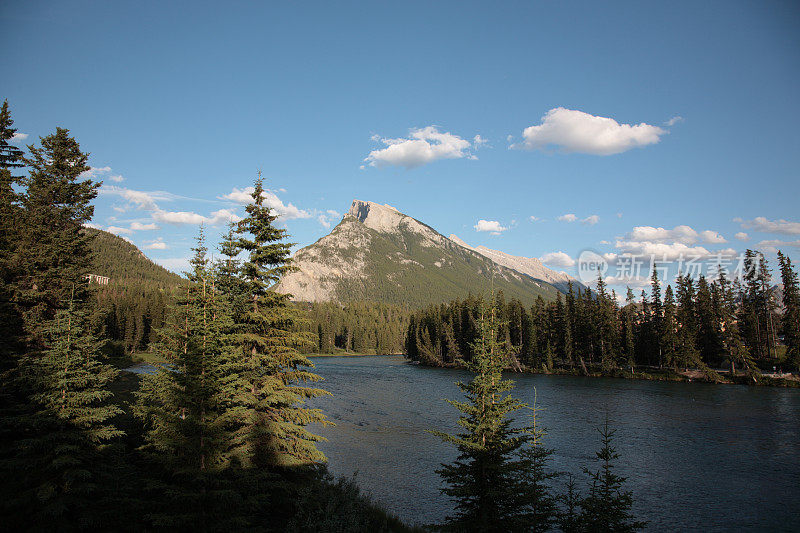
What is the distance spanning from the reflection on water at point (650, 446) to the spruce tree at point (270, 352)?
9.92 metres

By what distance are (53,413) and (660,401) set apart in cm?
6967

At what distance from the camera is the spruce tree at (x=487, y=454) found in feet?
57.4

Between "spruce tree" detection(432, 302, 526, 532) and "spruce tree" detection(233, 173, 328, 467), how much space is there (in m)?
7.28

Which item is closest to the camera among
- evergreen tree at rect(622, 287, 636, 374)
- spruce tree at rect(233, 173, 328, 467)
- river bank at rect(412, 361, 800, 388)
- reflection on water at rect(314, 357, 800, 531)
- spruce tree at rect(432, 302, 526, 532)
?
spruce tree at rect(432, 302, 526, 532)

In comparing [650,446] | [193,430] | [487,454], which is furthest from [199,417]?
[650,446]

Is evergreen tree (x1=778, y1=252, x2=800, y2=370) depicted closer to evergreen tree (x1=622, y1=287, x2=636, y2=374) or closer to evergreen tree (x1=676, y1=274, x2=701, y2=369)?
evergreen tree (x1=676, y1=274, x2=701, y2=369)

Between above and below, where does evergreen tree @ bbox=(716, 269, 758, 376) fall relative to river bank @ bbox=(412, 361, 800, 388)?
above

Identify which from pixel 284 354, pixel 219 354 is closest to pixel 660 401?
pixel 284 354

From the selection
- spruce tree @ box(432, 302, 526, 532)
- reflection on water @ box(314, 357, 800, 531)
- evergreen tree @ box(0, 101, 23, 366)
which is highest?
evergreen tree @ box(0, 101, 23, 366)

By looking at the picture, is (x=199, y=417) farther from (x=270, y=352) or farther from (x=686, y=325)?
(x=686, y=325)

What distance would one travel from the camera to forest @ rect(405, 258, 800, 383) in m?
78.5

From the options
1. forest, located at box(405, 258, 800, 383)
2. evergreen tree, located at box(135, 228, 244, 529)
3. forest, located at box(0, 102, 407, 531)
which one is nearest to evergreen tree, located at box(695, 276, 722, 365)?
forest, located at box(405, 258, 800, 383)

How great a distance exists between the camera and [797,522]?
24.4 m

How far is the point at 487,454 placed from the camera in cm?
1816
